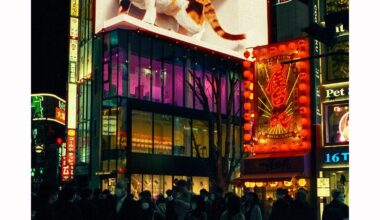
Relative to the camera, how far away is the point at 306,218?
764 centimetres

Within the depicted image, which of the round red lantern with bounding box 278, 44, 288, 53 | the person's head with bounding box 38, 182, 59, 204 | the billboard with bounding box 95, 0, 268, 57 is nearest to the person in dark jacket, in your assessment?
the person's head with bounding box 38, 182, 59, 204

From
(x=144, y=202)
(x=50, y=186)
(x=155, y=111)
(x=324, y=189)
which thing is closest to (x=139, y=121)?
(x=155, y=111)

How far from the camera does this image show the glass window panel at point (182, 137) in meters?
27.6

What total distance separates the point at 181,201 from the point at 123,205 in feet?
3.77

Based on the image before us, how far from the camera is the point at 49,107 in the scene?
3338cm

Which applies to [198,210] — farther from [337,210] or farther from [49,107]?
[49,107]

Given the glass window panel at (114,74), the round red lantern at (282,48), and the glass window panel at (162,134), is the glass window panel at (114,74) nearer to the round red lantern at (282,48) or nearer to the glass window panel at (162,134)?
the glass window panel at (162,134)

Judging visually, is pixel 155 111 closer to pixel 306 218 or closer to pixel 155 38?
pixel 155 38

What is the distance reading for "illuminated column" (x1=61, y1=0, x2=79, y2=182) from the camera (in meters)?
28.4

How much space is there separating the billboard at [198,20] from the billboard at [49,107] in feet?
28.5

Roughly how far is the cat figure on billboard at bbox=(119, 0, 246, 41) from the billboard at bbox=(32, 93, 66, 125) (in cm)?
937

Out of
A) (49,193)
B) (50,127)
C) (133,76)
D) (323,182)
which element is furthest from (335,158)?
(50,127)

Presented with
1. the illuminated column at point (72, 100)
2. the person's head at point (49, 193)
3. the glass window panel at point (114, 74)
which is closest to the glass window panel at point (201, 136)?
the glass window panel at point (114, 74)
